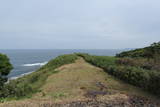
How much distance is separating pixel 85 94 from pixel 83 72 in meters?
3.95

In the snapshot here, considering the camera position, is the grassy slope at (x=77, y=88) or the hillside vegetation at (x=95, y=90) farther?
the grassy slope at (x=77, y=88)

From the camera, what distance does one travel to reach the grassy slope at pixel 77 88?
7.08m

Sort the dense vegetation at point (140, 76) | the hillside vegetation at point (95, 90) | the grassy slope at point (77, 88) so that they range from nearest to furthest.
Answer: the hillside vegetation at point (95, 90), the grassy slope at point (77, 88), the dense vegetation at point (140, 76)

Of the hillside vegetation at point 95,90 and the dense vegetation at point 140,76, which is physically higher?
the dense vegetation at point 140,76

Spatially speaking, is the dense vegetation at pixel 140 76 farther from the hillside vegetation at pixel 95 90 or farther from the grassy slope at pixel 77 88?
the grassy slope at pixel 77 88

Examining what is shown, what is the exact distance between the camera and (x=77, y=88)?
338 inches

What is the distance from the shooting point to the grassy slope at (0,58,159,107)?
7.08m

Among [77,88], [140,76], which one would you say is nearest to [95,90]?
[77,88]

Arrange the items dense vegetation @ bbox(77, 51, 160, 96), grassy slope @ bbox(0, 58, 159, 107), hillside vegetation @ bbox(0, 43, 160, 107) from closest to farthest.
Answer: hillside vegetation @ bbox(0, 43, 160, 107), grassy slope @ bbox(0, 58, 159, 107), dense vegetation @ bbox(77, 51, 160, 96)

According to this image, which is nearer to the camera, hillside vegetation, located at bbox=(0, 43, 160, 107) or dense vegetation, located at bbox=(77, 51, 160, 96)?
hillside vegetation, located at bbox=(0, 43, 160, 107)

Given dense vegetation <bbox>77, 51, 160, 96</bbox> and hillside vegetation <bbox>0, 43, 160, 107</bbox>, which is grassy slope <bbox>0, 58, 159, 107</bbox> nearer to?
hillside vegetation <bbox>0, 43, 160, 107</bbox>

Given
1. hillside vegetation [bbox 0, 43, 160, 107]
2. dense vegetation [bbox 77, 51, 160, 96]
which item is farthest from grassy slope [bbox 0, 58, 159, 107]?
dense vegetation [bbox 77, 51, 160, 96]

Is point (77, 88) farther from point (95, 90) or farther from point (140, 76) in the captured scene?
point (140, 76)

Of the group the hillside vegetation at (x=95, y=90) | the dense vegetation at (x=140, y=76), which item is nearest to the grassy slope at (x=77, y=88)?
the hillside vegetation at (x=95, y=90)
